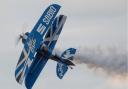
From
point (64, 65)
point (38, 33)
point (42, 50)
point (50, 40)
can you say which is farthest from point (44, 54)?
point (50, 40)

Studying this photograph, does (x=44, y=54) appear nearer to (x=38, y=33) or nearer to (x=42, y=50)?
(x=42, y=50)

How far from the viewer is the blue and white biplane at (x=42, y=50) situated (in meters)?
77.5

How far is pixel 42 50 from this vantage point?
77.6m

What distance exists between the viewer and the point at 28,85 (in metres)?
82.6

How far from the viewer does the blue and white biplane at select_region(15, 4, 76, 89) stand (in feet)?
254

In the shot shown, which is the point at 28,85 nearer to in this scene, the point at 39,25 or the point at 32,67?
the point at 32,67

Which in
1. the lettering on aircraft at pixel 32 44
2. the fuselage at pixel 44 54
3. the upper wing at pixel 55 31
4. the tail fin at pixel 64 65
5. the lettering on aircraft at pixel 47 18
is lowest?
the tail fin at pixel 64 65

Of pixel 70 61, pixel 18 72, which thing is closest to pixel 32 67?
pixel 18 72

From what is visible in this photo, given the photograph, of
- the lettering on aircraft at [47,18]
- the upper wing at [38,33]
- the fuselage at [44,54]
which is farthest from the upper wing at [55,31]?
the lettering on aircraft at [47,18]

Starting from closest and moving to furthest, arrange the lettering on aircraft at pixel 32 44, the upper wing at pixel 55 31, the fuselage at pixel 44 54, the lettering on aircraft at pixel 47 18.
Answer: the fuselage at pixel 44 54 → the lettering on aircraft at pixel 32 44 → the lettering on aircraft at pixel 47 18 → the upper wing at pixel 55 31

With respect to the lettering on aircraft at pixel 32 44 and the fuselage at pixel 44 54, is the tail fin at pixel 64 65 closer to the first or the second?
the fuselage at pixel 44 54

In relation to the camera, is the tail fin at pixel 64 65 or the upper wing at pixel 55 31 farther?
the upper wing at pixel 55 31

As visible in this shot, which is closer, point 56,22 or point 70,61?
point 70,61

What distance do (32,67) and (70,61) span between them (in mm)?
6702
